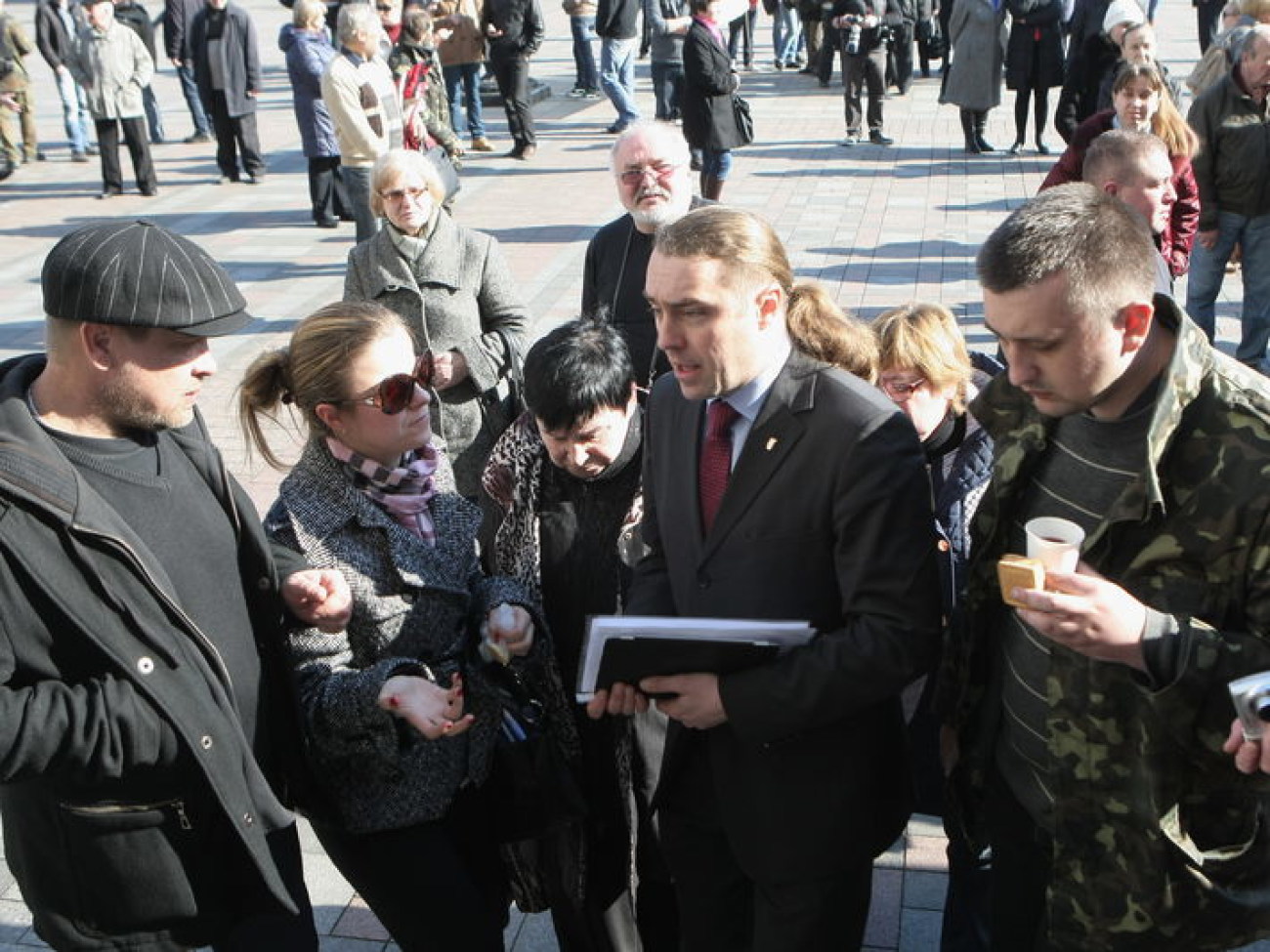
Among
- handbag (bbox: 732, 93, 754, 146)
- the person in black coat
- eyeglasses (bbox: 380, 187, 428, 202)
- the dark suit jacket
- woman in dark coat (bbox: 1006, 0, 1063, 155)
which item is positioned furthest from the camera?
woman in dark coat (bbox: 1006, 0, 1063, 155)

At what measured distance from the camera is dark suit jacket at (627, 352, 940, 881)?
2486mm

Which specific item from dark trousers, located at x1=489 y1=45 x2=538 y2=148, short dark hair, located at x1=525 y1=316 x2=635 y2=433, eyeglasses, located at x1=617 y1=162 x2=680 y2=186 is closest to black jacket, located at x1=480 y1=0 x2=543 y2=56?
dark trousers, located at x1=489 y1=45 x2=538 y2=148

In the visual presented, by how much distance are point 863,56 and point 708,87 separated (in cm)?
477

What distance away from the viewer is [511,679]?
3.03 metres

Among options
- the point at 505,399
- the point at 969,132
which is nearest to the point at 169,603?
the point at 505,399

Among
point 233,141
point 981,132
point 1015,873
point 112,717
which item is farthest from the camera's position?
point 981,132

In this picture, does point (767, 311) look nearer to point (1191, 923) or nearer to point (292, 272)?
point (1191, 923)

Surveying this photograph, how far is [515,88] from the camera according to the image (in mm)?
15320

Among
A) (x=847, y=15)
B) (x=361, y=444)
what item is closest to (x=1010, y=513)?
(x=361, y=444)

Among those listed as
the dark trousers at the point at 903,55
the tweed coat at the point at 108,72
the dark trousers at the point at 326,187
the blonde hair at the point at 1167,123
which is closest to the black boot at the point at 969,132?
the dark trousers at the point at 903,55

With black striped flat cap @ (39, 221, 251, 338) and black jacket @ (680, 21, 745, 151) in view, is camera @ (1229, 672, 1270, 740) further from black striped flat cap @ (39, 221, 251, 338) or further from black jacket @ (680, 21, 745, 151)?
black jacket @ (680, 21, 745, 151)

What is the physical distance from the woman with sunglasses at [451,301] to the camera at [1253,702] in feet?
11.2

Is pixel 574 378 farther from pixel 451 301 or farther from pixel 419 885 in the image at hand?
pixel 451 301

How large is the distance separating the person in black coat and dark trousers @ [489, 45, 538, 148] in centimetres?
275
